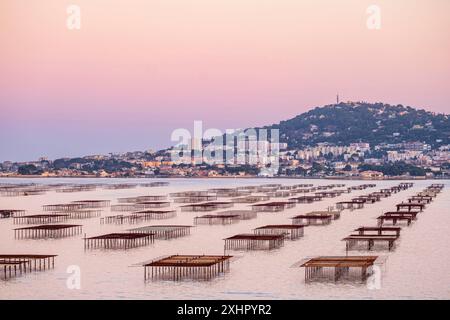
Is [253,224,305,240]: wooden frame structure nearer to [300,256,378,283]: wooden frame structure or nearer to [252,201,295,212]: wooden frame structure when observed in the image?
[300,256,378,283]: wooden frame structure

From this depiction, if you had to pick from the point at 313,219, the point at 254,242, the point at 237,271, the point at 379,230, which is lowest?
the point at 237,271

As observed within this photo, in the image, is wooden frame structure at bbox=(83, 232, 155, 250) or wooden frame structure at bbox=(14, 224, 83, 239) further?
wooden frame structure at bbox=(14, 224, 83, 239)

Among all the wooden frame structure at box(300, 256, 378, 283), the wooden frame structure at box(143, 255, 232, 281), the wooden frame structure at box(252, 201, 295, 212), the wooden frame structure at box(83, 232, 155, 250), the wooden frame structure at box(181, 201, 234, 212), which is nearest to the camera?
the wooden frame structure at box(300, 256, 378, 283)

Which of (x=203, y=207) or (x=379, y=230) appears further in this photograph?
(x=203, y=207)

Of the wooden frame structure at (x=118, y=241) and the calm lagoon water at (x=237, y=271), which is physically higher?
the wooden frame structure at (x=118, y=241)

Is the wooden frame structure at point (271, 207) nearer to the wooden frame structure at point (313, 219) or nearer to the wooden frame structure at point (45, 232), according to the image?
the wooden frame structure at point (313, 219)

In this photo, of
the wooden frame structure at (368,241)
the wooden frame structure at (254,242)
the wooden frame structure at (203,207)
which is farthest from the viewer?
the wooden frame structure at (203,207)

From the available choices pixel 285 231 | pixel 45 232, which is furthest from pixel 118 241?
pixel 285 231

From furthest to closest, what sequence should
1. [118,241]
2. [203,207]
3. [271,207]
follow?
[203,207], [271,207], [118,241]

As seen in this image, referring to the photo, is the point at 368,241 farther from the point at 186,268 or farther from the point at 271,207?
the point at 271,207

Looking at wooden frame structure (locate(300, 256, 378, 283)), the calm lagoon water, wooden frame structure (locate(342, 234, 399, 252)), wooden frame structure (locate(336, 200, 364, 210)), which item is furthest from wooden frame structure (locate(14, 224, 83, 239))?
wooden frame structure (locate(336, 200, 364, 210))

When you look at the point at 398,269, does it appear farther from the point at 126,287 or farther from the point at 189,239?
the point at 189,239

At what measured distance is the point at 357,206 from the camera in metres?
72.5

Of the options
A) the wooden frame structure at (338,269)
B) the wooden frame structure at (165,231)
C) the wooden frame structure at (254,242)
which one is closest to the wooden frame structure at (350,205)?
the wooden frame structure at (165,231)
